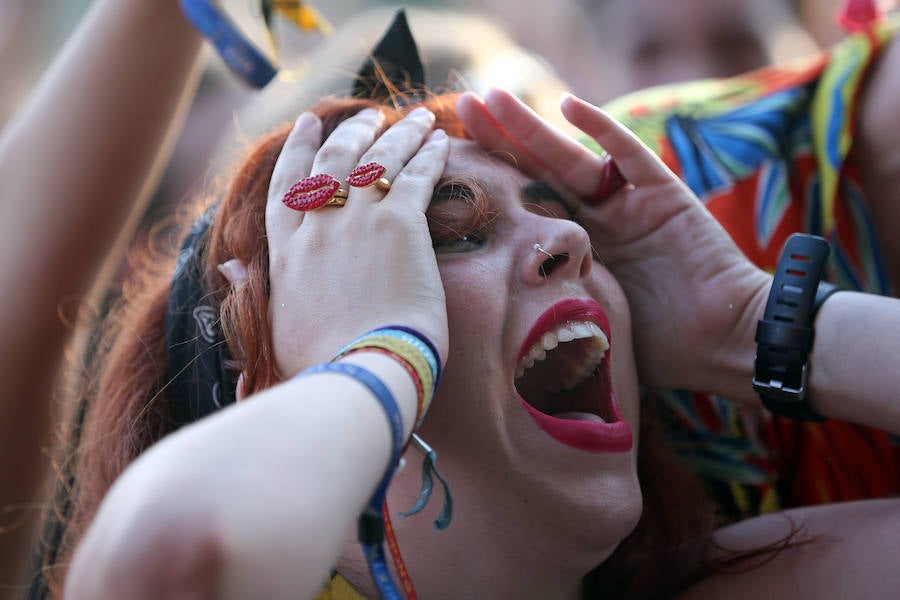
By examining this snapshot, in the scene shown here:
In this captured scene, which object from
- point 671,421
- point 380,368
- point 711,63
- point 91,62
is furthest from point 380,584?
point 711,63

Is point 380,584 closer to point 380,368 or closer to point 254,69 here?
point 380,368

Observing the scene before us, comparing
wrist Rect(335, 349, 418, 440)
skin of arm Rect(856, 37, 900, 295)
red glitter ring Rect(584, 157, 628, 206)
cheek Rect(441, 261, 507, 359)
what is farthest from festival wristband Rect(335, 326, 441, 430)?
skin of arm Rect(856, 37, 900, 295)

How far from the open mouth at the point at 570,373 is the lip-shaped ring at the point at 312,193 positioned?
1.06ft

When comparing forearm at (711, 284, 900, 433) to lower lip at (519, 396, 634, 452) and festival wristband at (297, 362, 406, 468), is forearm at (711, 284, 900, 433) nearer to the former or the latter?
lower lip at (519, 396, 634, 452)

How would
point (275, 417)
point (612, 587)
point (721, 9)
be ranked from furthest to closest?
→ 1. point (721, 9)
2. point (612, 587)
3. point (275, 417)

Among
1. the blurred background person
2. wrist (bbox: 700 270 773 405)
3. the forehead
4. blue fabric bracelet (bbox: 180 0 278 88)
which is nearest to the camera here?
the forehead

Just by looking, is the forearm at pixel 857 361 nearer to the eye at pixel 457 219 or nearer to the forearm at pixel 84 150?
the eye at pixel 457 219

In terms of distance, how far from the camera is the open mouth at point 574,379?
3.73 ft

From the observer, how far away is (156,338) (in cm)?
136

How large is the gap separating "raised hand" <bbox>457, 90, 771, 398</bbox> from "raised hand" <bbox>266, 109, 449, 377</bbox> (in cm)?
35

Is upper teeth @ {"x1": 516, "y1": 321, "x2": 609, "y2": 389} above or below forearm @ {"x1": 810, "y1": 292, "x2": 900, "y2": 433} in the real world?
above

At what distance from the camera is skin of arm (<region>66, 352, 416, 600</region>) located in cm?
64

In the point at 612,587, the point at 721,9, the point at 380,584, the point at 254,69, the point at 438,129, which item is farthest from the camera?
the point at 721,9

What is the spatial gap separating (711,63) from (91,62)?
6.73 ft
